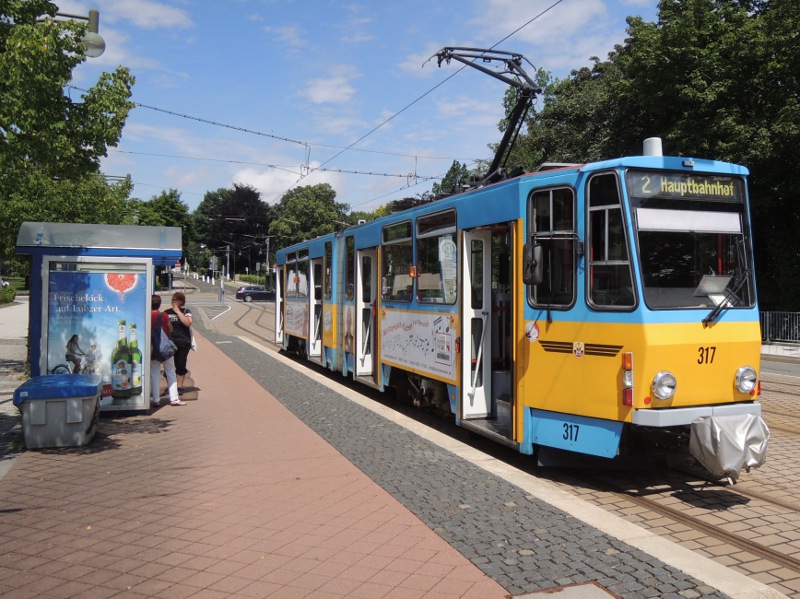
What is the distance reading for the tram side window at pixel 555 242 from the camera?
20.6 ft

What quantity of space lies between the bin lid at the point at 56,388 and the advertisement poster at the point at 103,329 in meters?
1.14

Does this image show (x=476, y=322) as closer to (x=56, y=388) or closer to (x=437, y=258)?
(x=437, y=258)

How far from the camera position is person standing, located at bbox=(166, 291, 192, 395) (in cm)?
1085

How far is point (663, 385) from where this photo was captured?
5.71 meters

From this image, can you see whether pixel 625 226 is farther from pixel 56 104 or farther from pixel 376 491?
pixel 56 104

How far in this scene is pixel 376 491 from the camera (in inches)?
237

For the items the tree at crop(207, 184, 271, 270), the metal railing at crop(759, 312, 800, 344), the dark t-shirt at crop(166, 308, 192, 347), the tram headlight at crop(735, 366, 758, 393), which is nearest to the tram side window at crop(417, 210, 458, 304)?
the tram headlight at crop(735, 366, 758, 393)

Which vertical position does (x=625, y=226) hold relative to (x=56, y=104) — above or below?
below

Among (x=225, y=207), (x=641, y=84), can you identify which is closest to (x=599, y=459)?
(x=641, y=84)

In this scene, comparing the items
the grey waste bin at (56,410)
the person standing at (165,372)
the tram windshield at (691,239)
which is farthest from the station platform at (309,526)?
the tram windshield at (691,239)

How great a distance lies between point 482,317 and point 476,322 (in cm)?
9

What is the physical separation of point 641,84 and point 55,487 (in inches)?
980

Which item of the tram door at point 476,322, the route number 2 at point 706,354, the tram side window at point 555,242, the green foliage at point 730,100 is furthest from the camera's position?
the green foliage at point 730,100

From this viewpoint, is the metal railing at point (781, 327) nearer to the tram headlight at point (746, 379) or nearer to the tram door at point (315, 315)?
the tram door at point (315, 315)
